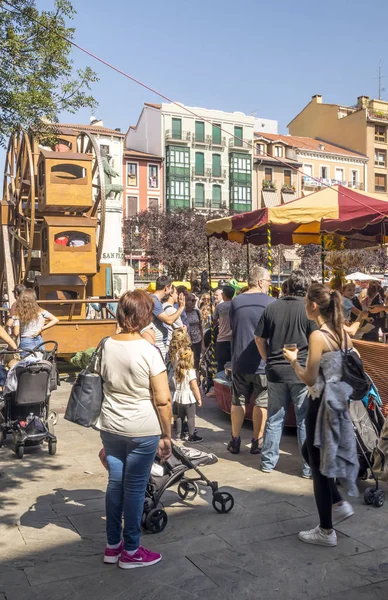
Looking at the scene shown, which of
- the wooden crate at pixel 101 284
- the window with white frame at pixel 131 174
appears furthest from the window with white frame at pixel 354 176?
the wooden crate at pixel 101 284

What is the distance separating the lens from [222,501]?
4273mm

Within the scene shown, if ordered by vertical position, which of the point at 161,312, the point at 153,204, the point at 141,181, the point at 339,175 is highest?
the point at 339,175

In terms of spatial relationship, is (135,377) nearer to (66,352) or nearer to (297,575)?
(297,575)

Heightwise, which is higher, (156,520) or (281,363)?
(281,363)

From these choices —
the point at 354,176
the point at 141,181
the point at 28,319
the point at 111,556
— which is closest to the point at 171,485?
the point at 111,556

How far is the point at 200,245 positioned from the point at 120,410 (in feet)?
134

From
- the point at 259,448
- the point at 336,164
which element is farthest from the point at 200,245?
the point at 259,448

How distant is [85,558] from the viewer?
11.8 ft

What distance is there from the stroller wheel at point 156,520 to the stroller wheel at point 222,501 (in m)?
0.45

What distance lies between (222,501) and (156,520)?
0.54 m

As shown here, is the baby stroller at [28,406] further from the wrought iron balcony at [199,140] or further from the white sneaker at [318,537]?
the wrought iron balcony at [199,140]

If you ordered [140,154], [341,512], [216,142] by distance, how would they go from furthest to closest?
[216,142] < [140,154] < [341,512]

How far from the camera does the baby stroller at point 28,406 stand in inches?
232

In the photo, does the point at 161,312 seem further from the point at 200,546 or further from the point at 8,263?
the point at 8,263
